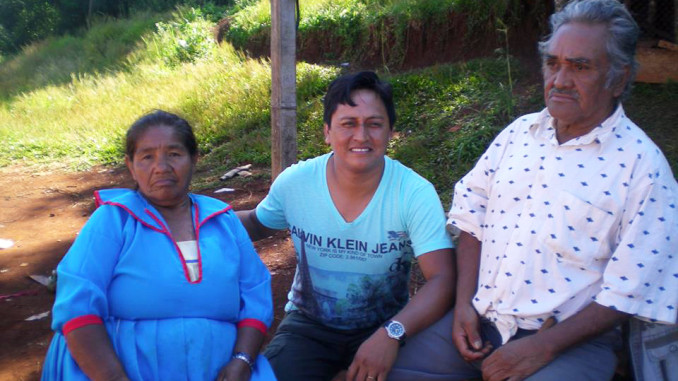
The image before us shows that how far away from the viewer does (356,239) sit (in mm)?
2502

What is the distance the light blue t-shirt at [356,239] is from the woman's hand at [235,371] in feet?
1.67

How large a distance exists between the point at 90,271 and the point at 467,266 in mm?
1361

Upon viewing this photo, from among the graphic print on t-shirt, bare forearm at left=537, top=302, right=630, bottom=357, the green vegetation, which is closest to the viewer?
bare forearm at left=537, top=302, right=630, bottom=357

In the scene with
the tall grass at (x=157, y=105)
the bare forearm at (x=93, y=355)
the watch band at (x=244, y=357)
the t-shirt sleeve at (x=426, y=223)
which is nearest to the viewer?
the bare forearm at (x=93, y=355)

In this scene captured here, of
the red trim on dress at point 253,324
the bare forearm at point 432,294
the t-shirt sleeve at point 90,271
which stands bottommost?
the red trim on dress at point 253,324

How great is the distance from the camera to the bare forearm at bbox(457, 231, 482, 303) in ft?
8.02

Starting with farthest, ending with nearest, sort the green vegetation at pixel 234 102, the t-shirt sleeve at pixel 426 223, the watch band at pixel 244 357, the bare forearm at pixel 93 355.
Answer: the green vegetation at pixel 234 102, the t-shirt sleeve at pixel 426 223, the watch band at pixel 244 357, the bare forearm at pixel 93 355

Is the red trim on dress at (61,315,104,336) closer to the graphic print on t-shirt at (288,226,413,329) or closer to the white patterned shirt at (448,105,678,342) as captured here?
the graphic print on t-shirt at (288,226,413,329)

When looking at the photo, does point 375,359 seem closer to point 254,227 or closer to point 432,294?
point 432,294

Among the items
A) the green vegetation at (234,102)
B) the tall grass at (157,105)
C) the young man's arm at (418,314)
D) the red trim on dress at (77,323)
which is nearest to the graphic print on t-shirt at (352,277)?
the young man's arm at (418,314)

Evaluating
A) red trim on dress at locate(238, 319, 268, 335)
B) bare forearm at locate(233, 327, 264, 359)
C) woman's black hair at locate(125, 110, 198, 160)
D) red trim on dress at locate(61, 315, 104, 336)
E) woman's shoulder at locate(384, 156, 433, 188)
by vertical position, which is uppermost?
woman's black hair at locate(125, 110, 198, 160)

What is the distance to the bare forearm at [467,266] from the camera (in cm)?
245

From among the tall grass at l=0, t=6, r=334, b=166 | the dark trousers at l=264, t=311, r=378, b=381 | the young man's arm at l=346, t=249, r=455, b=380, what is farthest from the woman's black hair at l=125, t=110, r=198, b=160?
the tall grass at l=0, t=6, r=334, b=166

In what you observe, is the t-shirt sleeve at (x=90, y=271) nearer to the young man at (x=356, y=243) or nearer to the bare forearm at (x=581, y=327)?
the young man at (x=356, y=243)
